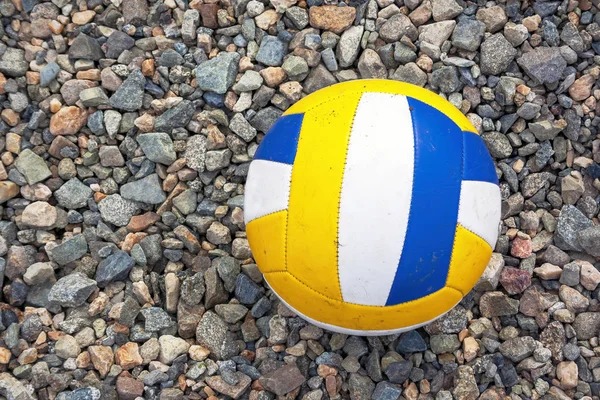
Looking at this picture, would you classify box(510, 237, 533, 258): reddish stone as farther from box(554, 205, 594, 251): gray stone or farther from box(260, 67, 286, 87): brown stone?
box(260, 67, 286, 87): brown stone

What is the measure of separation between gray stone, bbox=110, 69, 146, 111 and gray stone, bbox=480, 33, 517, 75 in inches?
85.5

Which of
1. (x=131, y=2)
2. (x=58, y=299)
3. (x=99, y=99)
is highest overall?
(x=131, y=2)

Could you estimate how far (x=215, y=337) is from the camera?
11.8 ft

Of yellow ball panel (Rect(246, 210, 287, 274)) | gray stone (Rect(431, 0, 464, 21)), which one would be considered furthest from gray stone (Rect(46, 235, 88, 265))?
gray stone (Rect(431, 0, 464, 21))

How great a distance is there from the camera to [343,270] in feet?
9.36

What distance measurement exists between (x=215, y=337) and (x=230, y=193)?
2.94ft

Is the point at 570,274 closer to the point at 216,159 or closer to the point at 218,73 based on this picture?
the point at 216,159

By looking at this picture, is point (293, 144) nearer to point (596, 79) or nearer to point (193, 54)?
point (193, 54)

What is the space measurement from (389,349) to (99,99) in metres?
2.37

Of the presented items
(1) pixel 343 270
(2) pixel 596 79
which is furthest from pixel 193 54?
(2) pixel 596 79

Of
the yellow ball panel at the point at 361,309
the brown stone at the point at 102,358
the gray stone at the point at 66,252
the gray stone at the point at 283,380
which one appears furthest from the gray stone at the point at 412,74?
the brown stone at the point at 102,358

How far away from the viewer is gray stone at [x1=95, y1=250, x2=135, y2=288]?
3752 mm

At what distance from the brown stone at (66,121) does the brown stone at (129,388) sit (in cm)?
166

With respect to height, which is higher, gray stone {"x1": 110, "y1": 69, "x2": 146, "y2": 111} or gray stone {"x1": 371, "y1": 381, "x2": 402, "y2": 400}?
gray stone {"x1": 110, "y1": 69, "x2": 146, "y2": 111}
